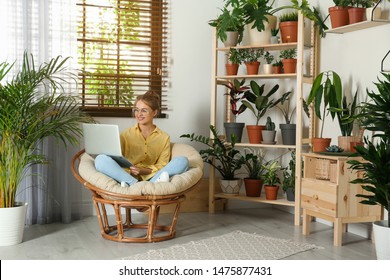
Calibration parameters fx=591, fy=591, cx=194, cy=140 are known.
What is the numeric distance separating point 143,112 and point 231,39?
113 centimetres

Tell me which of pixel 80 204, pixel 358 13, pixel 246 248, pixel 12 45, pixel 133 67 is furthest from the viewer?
pixel 133 67

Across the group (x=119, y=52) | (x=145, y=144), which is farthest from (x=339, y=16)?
(x=119, y=52)

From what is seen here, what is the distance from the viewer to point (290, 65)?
4812 millimetres

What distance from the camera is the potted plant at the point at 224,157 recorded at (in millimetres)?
4945

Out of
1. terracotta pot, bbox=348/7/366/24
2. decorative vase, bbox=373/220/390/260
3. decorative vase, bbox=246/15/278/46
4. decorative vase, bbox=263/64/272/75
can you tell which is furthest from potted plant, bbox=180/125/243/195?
decorative vase, bbox=373/220/390/260

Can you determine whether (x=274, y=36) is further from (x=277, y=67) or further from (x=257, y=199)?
(x=257, y=199)

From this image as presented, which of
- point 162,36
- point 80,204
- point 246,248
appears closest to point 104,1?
point 162,36

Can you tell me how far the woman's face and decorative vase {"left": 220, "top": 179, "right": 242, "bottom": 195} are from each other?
3.30ft

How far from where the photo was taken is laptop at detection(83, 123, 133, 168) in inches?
162

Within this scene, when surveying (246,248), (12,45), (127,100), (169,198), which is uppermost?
(12,45)

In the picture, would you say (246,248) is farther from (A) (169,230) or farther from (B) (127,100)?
(B) (127,100)

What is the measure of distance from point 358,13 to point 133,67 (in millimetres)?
1948

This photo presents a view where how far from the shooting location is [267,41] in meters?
4.96

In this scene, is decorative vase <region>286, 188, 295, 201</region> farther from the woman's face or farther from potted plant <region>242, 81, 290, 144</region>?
the woman's face
